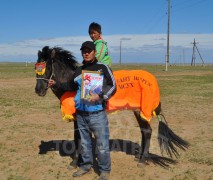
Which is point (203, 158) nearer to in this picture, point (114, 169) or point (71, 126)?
point (114, 169)

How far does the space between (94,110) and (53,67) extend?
113 centimetres

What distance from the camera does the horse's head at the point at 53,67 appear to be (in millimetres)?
5281

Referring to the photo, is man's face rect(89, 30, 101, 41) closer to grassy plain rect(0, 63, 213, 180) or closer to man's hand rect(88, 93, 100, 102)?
man's hand rect(88, 93, 100, 102)

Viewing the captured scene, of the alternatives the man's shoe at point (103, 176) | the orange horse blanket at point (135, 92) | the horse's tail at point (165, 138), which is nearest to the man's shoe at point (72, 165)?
the man's shoe at point (103, 176)

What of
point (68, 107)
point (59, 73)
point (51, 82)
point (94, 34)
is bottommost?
point (68, 107)

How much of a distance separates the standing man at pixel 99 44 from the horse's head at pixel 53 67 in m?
0.51

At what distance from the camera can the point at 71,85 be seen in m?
5.33

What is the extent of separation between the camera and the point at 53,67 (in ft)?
17.7

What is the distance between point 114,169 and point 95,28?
98.5 inches

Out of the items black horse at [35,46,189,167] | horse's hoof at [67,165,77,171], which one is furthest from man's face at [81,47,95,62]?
horse's hoof at [67,165,77,171]

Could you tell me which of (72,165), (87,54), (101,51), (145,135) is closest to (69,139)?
(72,165)

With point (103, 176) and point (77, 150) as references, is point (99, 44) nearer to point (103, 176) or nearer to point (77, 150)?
point (77, 150)

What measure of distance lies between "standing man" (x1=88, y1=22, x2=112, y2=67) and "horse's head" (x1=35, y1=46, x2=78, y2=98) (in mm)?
510

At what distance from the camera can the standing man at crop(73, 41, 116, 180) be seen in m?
4.69
